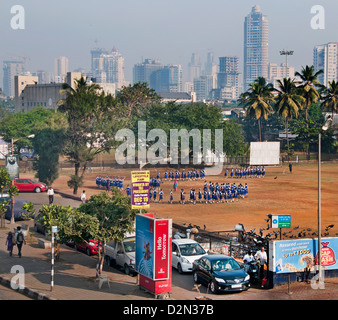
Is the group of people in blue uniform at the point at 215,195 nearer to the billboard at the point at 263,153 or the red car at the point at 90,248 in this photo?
the red car at the point at 90,248

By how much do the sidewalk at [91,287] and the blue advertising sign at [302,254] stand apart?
0.65m

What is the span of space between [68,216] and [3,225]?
39.8 feet

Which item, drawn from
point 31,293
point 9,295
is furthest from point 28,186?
point 31,293

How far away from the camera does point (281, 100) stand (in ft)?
251

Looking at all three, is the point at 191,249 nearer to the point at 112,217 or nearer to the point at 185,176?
the point at 112,217

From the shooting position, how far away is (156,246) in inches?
741

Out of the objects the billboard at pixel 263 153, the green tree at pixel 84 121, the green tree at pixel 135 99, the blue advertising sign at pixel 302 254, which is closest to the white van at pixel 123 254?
the blue advertising sign at pixel 302 254

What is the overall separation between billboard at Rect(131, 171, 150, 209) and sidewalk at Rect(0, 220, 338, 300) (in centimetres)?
291

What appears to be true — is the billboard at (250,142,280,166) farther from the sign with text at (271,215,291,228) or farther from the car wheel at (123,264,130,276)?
the car wheel at (123,264,130,276)

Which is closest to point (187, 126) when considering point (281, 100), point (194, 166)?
point (194, 166)

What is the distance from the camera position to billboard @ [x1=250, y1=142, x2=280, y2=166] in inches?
2872

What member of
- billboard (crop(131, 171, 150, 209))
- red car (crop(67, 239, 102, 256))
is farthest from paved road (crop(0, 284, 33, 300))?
red car (crop(67, 239, 102, 256))

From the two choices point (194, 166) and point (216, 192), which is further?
point (194, 166)
